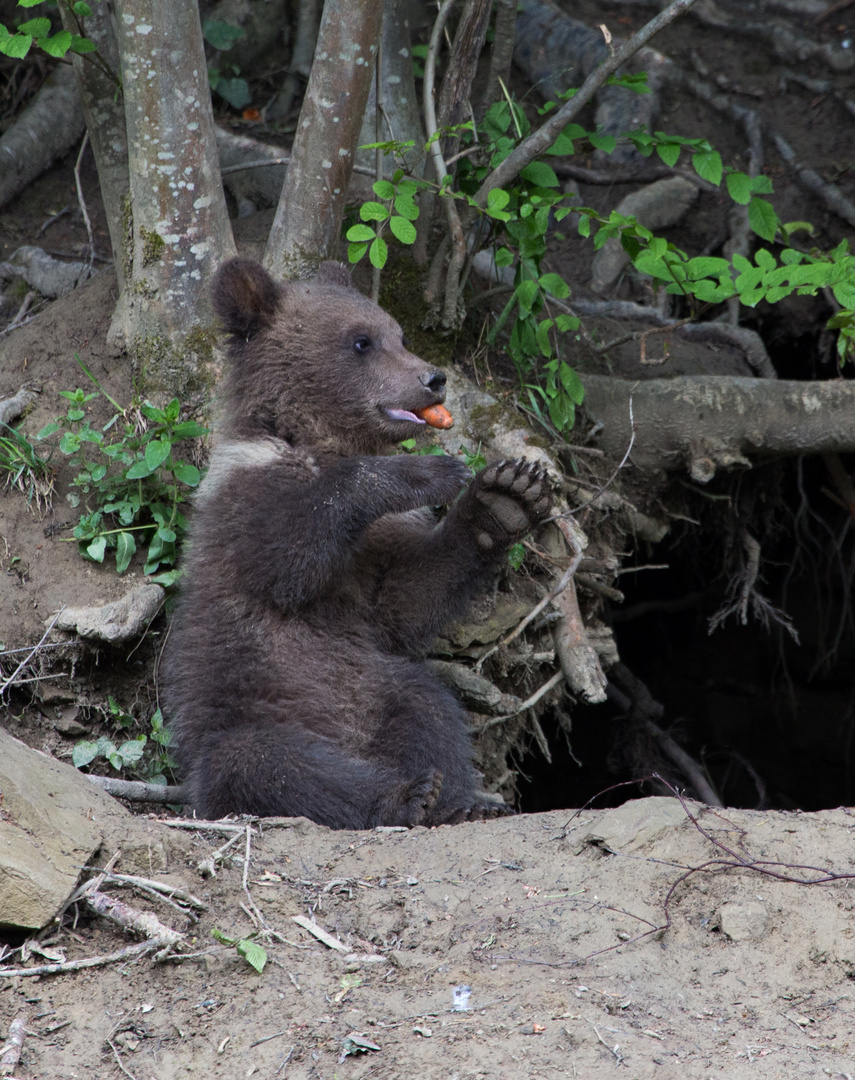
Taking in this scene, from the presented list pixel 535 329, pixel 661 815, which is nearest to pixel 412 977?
pixel 661 815

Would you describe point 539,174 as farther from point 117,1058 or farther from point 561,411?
point 117,1058

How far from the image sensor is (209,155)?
4914 mm

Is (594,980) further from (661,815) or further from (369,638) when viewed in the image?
(369,638)

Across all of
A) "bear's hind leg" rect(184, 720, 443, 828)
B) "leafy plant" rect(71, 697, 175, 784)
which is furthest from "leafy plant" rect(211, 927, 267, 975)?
"leafy plant" rect(71, 697, 175, 784)

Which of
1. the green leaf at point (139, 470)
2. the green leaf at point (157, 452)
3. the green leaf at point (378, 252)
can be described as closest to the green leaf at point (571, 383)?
the green leaf at point (378, 252)

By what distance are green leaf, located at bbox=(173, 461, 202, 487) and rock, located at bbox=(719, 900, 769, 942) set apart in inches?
116

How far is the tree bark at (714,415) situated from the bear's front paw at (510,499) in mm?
1642

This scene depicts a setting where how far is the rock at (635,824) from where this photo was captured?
3.04m

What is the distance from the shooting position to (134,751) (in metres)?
4.43

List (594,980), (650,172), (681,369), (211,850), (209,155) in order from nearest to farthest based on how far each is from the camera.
Answer: (594,980) → (211,850) → (209,155) → (681,369) → (650,172)

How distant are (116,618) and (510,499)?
6.00 ft

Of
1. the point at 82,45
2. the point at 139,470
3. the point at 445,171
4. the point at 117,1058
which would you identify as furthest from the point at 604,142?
the point at 117,1058

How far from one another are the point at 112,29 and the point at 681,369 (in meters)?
Answer: 3.79

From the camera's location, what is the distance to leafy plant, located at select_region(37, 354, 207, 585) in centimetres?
457
